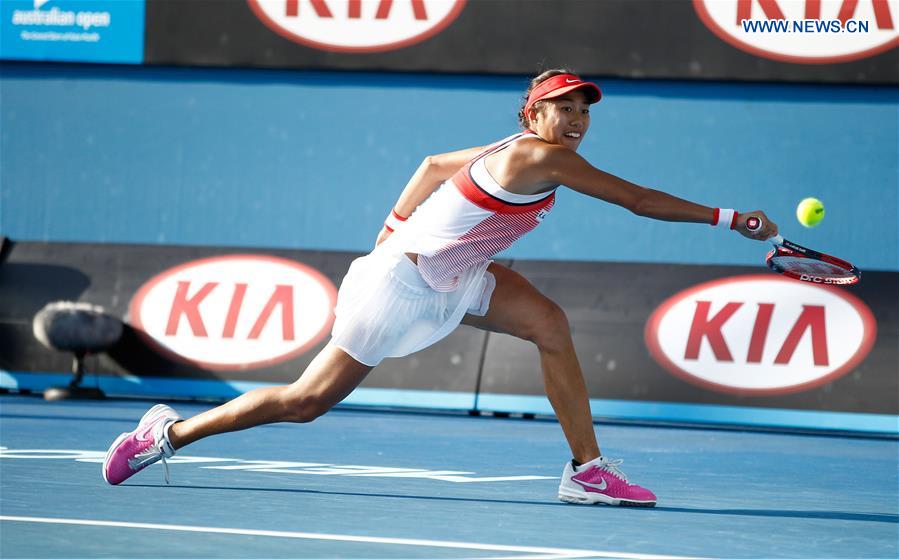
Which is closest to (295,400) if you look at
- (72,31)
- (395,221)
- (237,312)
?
(395,221)

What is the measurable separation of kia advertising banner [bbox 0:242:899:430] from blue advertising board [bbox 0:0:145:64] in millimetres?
1778

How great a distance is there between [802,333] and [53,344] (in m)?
5.07

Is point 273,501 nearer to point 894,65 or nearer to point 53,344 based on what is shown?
point 53,344

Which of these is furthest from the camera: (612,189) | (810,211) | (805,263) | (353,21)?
(353,21)

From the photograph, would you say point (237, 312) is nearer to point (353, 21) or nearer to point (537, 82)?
point (353, 21)

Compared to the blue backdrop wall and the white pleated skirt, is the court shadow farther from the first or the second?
the blue backdrop wall

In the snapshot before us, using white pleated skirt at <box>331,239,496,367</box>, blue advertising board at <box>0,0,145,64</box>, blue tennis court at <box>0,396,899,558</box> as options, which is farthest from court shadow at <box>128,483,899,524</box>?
blue advertising board at <box>0,0,145,64</box>

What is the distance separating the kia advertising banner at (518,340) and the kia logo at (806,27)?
75.5 inches

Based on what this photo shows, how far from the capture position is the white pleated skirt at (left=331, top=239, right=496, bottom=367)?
517 centimetres

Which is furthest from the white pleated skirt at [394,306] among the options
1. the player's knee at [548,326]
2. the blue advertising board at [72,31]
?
the blue advertising board at [72,31]

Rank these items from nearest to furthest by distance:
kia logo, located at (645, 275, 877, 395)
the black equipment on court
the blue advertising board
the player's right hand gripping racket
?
the player's right hand gripping racket → kia logo, located at (645, 275, 877, 395) → the black equipment on court → the blue advertising board

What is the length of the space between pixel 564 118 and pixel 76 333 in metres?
5.71

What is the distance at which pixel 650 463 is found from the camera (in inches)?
281
